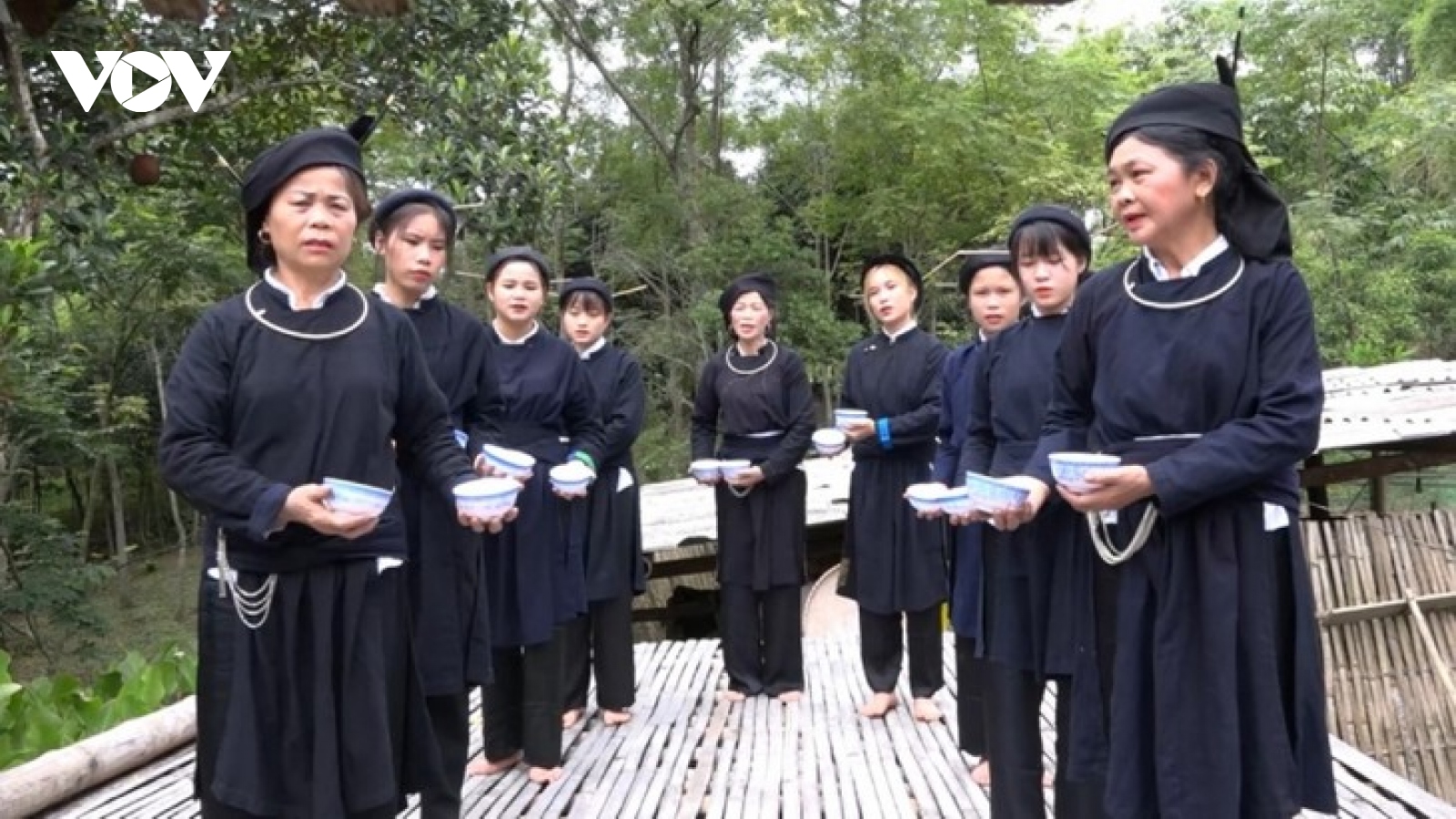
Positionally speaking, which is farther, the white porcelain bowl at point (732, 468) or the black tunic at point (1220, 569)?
the white porcelain bowl at point (732, 468)

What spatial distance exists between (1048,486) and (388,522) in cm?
152

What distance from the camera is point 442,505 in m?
2.98

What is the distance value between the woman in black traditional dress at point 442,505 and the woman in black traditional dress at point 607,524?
3.15ft

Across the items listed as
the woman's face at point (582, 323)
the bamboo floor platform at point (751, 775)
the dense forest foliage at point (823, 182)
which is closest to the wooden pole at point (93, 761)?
the bamboo floor platform at point (751, 775)

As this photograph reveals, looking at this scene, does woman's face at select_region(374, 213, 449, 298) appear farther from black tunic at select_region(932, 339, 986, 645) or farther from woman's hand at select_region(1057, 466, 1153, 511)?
woman's hand at select_region(1057, 466, 1153, 511)

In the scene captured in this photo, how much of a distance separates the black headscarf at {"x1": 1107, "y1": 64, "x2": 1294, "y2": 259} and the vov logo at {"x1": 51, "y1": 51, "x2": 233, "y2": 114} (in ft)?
13.7

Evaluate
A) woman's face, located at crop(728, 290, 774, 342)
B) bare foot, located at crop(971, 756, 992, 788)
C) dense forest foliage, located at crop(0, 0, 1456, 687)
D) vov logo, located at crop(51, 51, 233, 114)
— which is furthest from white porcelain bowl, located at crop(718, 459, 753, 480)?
dense forest foliage, located at crop(0, 0, 1456, 687)

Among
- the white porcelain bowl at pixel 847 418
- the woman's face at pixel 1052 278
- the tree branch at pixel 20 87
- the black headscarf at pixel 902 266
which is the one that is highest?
the tree branch at pixel 20 87

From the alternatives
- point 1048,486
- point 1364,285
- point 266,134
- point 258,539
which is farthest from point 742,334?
point 1364,285

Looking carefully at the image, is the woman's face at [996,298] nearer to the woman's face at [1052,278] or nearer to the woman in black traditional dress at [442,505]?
the woman's face at [1052,278]

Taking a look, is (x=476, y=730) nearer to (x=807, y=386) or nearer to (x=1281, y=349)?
(x=807, y=386)

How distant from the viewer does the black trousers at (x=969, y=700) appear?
3541mm

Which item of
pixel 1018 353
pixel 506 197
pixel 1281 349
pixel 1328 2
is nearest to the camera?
pixel 1281 349

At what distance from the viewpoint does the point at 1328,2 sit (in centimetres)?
1250
